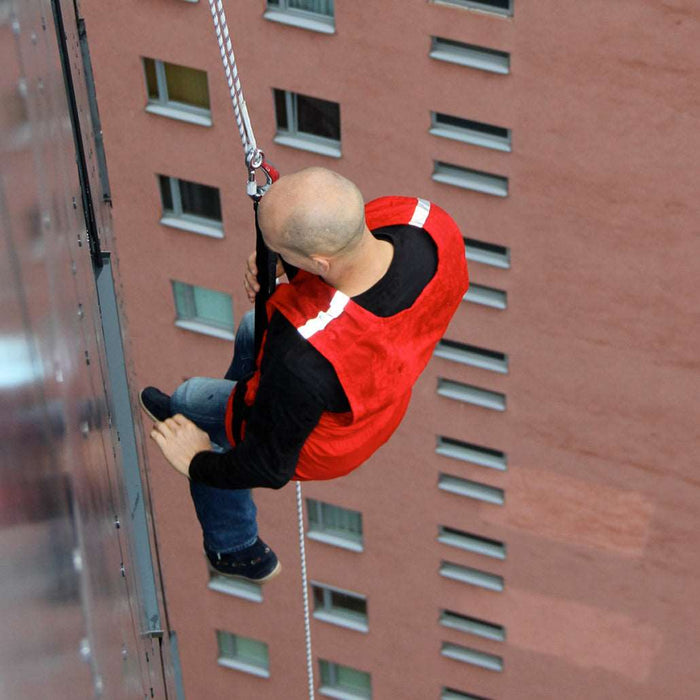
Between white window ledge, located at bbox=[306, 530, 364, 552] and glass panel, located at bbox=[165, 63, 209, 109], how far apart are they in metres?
9.34

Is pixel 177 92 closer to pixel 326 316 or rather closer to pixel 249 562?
pixel 249 562

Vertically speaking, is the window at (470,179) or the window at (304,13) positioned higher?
the window at (304,13)

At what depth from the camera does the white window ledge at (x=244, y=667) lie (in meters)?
32.3

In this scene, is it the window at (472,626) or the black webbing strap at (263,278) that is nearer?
the black webbing strap at (263,278)

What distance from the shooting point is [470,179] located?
21.1 metres

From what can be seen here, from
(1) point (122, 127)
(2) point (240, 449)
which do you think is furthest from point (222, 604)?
(2) point (240, 449)

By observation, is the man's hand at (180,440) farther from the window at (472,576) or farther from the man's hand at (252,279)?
the window at (472,576)

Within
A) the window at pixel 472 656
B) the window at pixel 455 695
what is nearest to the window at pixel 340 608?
the window at pixel 472 656

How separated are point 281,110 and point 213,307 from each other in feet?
17.0

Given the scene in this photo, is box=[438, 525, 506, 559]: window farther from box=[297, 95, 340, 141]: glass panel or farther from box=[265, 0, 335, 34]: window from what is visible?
box=[265, 0, 335, 34]: window

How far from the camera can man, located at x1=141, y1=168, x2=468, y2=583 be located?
655 centimetres

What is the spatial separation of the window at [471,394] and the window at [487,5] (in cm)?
723

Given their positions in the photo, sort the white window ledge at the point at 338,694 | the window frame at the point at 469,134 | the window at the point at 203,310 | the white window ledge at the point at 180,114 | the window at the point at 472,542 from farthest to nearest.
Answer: the white window ledge at the point at 338,694 → the window at the point at 472,542 → the window at the point at 203,310 → the white window ledge at the point at 180,114 → the window frame at the point at 469,134

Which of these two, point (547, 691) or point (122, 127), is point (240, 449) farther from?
point (547, 691)
